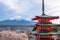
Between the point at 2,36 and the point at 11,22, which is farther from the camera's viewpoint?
the point at 11,22

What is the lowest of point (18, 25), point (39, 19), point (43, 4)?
point (18, 25)

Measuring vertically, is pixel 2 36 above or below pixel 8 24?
below

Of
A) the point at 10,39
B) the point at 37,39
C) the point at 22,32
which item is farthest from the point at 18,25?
→ the point at 37,39

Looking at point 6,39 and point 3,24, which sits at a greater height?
point 3,24

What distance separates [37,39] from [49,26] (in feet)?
1.91

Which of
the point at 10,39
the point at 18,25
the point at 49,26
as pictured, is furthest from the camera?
the point at 18,25

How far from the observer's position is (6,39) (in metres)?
8.25

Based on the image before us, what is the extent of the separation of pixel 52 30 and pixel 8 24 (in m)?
4.81

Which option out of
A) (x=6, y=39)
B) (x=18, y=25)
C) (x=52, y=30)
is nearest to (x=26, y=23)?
(x=18, y=25)

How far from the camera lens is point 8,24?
9234 mm

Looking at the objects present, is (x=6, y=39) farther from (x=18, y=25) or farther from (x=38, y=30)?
(x=38, y=30)

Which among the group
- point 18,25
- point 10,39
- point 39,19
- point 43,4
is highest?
point 43,4

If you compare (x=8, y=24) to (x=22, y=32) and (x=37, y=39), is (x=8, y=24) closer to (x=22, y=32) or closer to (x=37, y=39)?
(x=22, y=32)

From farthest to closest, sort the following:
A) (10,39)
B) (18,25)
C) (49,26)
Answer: (18,25) < (10,39) < (49,26)
